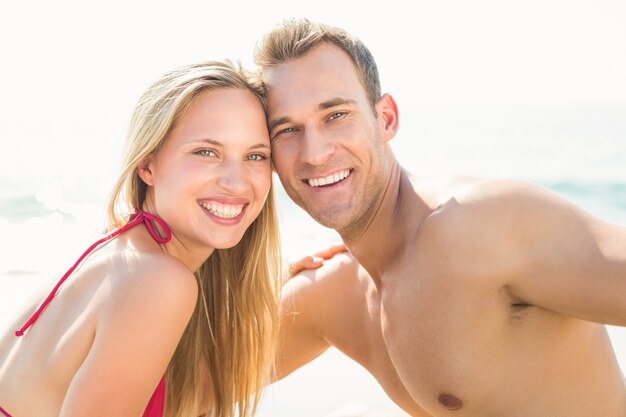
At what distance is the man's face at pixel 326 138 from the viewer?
324 centimetres

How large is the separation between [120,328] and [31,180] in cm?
1189

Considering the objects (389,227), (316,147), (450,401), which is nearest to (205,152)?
(316,147)

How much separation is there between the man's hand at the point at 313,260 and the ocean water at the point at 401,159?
0.55 m

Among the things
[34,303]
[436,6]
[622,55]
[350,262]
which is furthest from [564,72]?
[34,303]

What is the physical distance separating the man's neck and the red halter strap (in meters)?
0.82

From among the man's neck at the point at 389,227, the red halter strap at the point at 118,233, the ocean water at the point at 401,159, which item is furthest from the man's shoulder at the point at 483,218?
the ocean water at the point at 401,159

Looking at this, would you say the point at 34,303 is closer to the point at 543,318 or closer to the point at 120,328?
the point at 120,328

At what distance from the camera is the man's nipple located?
299cm

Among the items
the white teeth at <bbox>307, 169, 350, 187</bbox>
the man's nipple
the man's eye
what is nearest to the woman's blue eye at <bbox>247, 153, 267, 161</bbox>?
the white teeth at <bbox>307, 169, 350, 187</bbox>

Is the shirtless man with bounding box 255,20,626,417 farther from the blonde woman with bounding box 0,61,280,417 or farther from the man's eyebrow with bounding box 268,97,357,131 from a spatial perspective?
the blonde woman with bounding box 0,61,280,417

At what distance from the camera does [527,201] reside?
8.81 ft

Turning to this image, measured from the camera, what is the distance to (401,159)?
16562 millimetres

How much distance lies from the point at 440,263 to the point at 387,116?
3.08 feet

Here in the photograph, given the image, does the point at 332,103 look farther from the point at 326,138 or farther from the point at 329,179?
the point at 329,179
